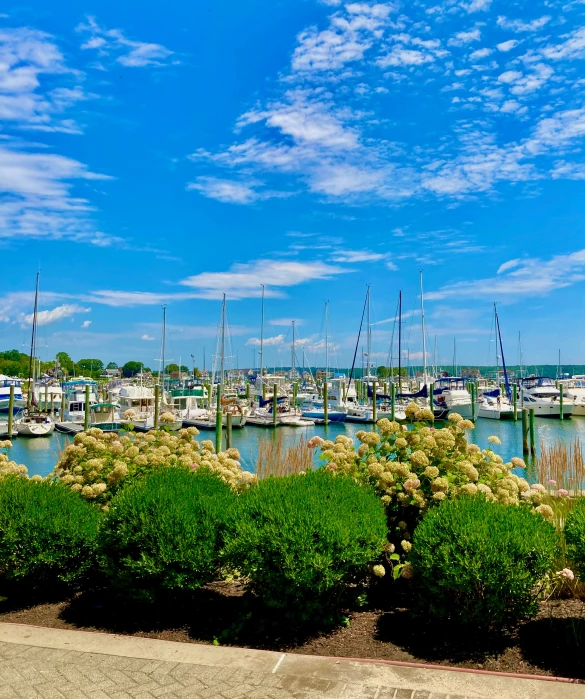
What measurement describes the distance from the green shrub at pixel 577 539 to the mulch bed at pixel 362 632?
1.60ft

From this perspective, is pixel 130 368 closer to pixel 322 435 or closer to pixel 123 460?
pixel 322 435

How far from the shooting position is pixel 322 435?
43.3m

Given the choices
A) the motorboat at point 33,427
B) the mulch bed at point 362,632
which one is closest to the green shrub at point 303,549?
the mulch bed at point 362,632

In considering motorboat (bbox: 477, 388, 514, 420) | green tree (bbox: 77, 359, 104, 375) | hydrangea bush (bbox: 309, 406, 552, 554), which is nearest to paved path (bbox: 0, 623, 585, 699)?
hydrangea bush (bbox: 309, 406, 552, 554)

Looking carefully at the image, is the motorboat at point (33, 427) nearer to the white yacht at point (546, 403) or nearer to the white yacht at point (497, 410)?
the white yacht at point (497, 410)

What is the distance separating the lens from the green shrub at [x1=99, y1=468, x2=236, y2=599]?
5215 millimetres

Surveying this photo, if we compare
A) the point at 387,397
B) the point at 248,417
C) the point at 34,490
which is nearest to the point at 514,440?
the point at 248,417

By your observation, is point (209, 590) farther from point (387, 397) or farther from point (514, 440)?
point (387, 397)

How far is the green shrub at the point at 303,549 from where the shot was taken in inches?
187

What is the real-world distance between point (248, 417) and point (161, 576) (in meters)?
43.8

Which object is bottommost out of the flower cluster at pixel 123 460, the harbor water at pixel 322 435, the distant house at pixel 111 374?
the harbor water at pixel 322 435

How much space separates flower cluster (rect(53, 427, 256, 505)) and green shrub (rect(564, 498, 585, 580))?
11.6 feet

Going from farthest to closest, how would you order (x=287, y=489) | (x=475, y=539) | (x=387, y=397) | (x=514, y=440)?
(x=387, y=397) < (x=514, y=440) < (x=287, y=489) < (x=475, y=539)

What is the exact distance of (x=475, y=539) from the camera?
4.62 m
